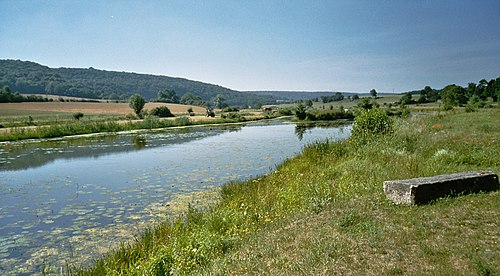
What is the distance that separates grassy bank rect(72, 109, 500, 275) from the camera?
175 inches

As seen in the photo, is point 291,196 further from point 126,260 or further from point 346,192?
point 126,260

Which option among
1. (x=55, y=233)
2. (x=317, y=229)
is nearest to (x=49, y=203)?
(x=55, y=233)

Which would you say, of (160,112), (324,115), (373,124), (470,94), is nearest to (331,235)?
(373,124)

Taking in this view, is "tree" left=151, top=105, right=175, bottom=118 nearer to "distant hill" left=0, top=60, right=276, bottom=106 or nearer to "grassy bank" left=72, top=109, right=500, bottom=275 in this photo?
"grassy bank" left=72, top=109, right=500, bottom=275

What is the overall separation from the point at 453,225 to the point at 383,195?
6.85 ft

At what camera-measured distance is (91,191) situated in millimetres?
12641

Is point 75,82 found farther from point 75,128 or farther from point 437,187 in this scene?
point 437,187

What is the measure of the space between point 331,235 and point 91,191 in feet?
34.7

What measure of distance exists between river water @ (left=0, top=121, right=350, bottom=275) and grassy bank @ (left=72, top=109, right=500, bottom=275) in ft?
4.86

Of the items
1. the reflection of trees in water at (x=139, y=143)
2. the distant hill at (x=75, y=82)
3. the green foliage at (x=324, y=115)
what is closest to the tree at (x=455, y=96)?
the green foliage at (x=324, y=115)

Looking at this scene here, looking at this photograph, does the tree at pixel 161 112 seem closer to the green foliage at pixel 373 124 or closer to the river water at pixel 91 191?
the river water at pixel 91 191

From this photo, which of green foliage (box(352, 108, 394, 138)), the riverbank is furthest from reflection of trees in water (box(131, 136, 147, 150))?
green foliage (box(352, 108, 394, 138))

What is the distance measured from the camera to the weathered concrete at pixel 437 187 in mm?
6609

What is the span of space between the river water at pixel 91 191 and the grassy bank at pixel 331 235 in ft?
4.86
